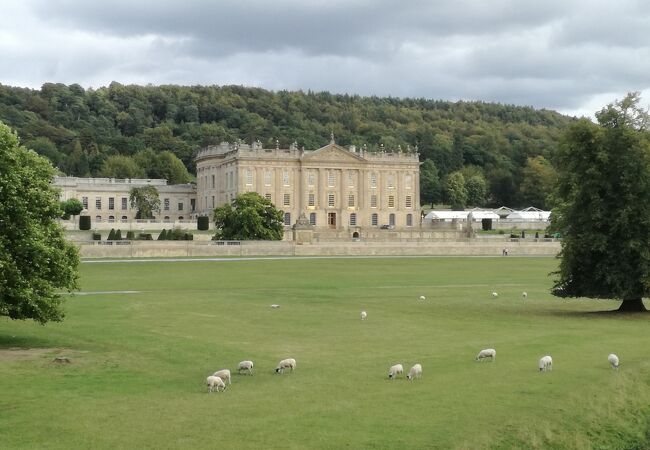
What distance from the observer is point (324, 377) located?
19.3m

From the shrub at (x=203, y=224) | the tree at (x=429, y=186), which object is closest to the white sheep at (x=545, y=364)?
the shrub at (x=203, y=224)

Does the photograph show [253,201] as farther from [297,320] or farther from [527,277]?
[297,320]

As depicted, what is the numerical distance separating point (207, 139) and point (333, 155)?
5366cm

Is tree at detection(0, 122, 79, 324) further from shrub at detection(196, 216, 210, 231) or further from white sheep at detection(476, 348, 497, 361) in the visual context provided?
shrub at detection(196, 216, 210, 231)

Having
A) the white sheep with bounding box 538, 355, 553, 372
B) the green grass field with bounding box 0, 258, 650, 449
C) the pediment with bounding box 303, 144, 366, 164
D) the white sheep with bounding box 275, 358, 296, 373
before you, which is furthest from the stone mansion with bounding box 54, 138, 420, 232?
the white sheep with bounding box 275, 358, 296, 373

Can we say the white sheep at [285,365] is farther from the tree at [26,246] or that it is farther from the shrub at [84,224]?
the shrub at [84,224]

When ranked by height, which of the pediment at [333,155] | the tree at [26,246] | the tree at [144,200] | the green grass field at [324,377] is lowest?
the green grass field at [324,377]

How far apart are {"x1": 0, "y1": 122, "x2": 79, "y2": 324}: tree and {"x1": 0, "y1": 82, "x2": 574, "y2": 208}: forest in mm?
109524

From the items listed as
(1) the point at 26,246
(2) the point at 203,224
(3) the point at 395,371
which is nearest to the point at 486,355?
(3) the point at 395,371

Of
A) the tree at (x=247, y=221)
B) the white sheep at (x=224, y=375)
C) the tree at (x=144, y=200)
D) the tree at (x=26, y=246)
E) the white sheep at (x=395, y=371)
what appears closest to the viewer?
the white sheep at (x=224, y=375)

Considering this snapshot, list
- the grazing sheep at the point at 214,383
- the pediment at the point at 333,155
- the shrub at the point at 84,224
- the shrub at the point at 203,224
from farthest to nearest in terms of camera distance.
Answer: the pediment at the point at 333,155 → the shrub at the point at 203,224 → the shrub at the point at 84,224 → the grazing sheep at the point at 214,383

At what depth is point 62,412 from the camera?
16062 millimetres

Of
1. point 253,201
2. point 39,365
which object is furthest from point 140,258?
point 39,365

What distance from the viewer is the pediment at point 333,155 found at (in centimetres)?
11975
